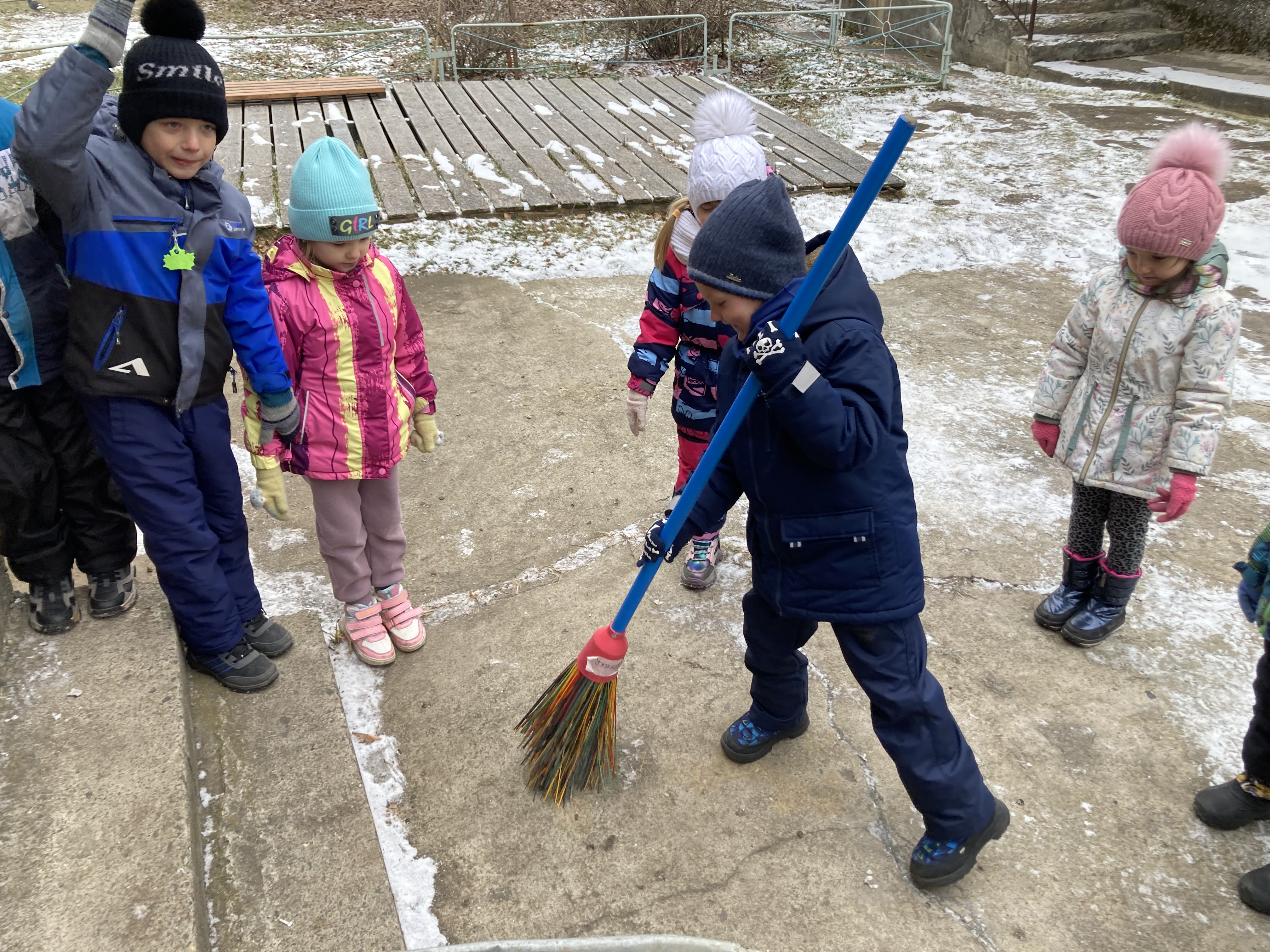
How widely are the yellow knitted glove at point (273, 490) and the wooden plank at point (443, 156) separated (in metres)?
3.64

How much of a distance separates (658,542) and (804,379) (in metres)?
0.65

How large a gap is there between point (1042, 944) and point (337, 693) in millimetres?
1893

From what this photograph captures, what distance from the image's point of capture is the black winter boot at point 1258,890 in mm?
2119

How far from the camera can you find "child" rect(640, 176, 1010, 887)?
1.81 meters

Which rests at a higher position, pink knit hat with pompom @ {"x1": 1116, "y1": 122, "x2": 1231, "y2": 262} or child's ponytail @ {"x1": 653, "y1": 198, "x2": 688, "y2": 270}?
pink knit hat with pompom @ {"x1": 1116, "y1": 122, "x2": 1231, "y2": 262}

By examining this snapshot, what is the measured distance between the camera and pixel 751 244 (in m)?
1.84

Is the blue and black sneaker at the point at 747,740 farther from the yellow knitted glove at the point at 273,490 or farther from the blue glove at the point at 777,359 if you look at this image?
the yellow knitted glove at the point at 273,490

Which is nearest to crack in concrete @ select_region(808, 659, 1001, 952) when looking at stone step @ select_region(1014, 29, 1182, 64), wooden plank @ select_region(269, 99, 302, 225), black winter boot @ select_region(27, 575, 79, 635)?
black winter boot @ select_region(27, 575, 79, 635)

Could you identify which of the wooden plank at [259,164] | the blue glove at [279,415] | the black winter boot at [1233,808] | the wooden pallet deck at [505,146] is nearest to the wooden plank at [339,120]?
the wooden pallet deck at [505,146]

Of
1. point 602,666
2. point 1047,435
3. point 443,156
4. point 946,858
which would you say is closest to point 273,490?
point 602,666

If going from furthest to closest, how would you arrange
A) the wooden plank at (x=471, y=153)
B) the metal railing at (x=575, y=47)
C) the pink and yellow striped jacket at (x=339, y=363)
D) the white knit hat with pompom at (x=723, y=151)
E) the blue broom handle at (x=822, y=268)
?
1. the metal railing at (x=575, y=47)
2. the wooden plank at (x=471, y=153)
3. the white knit hat with pompom at (x=723, y=151)
4. the pink and yellow striped jacket at (x=339, y=363)
5. the blue broom handle at (x=822, y=268)

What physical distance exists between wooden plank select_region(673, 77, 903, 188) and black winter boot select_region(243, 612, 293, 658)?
15.7ft

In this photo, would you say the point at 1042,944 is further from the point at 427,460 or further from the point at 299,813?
the point at 427,460

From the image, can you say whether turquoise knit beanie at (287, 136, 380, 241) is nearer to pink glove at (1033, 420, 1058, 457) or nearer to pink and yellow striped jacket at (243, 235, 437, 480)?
pink and yellow striped jacket at (243, 235, 437, 480)
